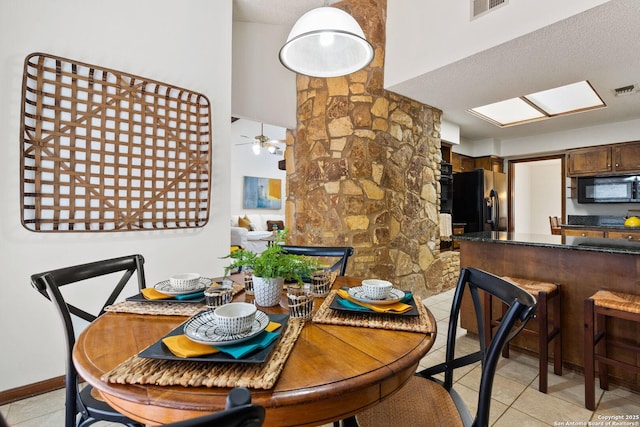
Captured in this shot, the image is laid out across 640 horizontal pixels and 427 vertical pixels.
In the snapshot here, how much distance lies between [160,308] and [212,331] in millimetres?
423

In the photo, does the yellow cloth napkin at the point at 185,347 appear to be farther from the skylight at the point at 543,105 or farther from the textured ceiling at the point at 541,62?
the skylight at the point at 543,105

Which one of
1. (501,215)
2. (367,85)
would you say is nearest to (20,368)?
(367,85)

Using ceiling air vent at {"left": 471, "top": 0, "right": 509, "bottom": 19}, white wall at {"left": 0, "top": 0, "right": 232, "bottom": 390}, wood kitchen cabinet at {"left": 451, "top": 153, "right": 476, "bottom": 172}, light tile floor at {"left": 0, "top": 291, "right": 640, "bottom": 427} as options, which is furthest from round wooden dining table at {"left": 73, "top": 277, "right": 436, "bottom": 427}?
wood kitchen cabinet at {"left": 451, "top": 153, "right": 476, "bottom": 172}

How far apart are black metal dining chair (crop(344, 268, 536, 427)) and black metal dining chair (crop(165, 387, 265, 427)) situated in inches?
26.6

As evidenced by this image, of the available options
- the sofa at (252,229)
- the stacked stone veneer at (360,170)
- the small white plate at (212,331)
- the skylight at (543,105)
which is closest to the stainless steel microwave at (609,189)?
the skylight at (543,105)

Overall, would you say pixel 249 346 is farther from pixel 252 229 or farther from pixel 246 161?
pixel 246 161

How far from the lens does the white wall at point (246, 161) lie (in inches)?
342

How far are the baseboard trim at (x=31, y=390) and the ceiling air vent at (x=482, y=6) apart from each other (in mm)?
3877

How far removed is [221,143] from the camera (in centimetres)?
266

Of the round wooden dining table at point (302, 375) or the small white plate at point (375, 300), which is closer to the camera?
the round wooden dining table at point (302, 375)

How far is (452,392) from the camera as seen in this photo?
1.21 metres

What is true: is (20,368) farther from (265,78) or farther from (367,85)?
(367,85)

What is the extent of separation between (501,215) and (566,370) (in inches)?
142

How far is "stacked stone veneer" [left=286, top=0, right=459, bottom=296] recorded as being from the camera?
10.5 feet
